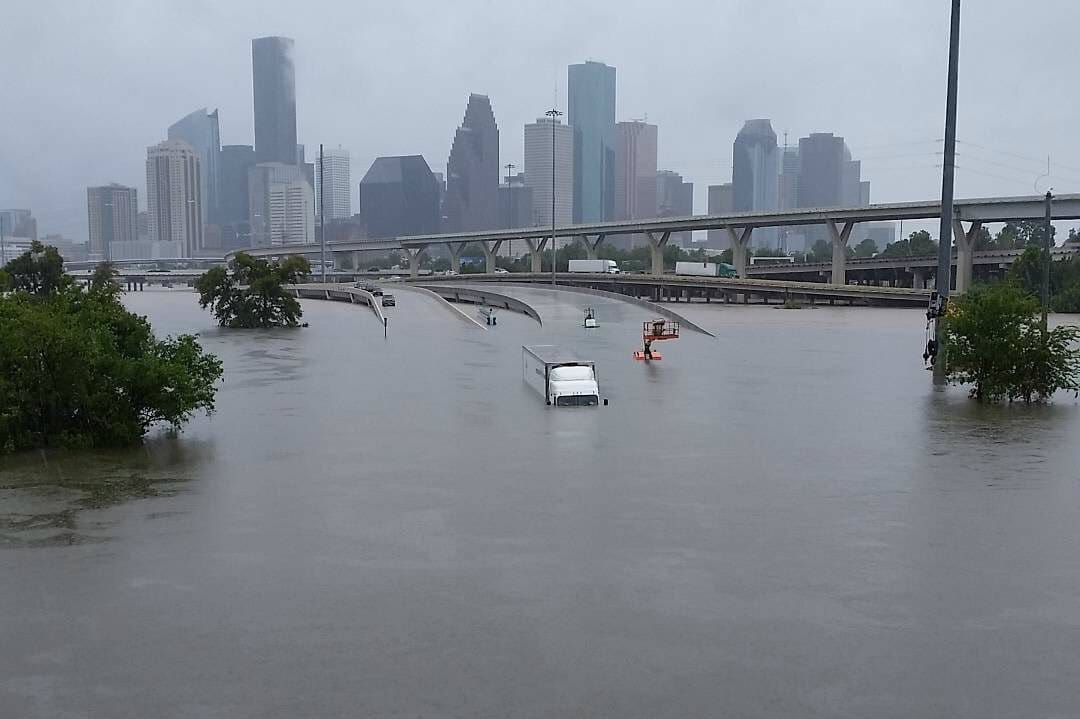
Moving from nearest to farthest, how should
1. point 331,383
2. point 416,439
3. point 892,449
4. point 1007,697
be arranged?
point 1007,697 < point 892,449 < point 416,439 < point 331,383

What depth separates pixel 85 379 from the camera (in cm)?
2109

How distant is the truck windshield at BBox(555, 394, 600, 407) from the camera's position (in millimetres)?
27156

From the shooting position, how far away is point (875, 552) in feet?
43.5

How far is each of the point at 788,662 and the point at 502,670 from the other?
8.60ft

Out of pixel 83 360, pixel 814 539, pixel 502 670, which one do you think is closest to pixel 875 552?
pixel 814 539

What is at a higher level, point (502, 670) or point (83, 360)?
point (83, 360)

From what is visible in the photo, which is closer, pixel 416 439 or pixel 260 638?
pixel 260 638

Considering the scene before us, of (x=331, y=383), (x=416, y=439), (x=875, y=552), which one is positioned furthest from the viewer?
(x=331, y=383)

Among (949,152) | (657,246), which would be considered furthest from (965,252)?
(949,152)

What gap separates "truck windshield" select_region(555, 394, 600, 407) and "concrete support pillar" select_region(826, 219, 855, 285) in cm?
8100

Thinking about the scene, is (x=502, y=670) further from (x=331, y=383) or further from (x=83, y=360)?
(x=331, y=383)

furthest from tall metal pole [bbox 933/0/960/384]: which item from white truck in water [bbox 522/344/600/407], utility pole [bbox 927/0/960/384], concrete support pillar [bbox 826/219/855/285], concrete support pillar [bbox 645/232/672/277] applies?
concrete support pillar [bbox 645/232/672/277]

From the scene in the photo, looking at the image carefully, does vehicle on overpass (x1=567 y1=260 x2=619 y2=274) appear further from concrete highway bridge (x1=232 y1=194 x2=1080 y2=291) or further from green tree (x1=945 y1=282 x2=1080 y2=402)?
green tree (x1=945 y1=282 x2=1080 y2=402)

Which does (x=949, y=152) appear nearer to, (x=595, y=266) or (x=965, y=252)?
(x=965, y=252)
